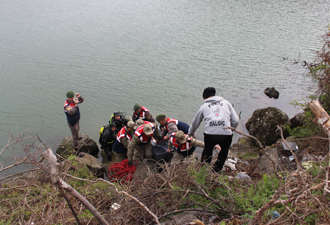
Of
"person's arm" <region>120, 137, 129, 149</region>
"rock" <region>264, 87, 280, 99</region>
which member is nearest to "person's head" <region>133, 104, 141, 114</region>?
"person's arm" <region>120, 137, 129, 149</region>

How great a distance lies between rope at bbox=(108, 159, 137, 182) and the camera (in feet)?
21.7

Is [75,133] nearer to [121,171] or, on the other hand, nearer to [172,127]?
[121,171]

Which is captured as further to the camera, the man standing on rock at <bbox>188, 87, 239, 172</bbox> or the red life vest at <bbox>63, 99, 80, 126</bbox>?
the red life vest at <bbox>63, 99, 80, 126</bbox>

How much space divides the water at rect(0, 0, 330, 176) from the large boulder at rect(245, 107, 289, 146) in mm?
1105

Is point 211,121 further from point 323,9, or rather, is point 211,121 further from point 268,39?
point 323,9

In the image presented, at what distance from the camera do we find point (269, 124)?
8898 millimetres

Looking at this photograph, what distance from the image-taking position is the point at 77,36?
17.4 meters

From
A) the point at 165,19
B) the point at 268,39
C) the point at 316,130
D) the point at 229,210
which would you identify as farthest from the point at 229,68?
the point at 229,210

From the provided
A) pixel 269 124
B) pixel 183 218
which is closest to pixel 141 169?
pixel 183 218

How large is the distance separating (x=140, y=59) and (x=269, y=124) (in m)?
8.78

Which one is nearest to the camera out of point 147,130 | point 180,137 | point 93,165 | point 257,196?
point 257,196

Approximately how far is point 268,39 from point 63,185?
19105 mm

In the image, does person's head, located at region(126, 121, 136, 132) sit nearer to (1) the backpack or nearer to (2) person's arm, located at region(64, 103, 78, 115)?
(1) the backpack

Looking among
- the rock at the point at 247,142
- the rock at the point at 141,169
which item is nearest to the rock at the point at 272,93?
the rock at the point at 247,142
